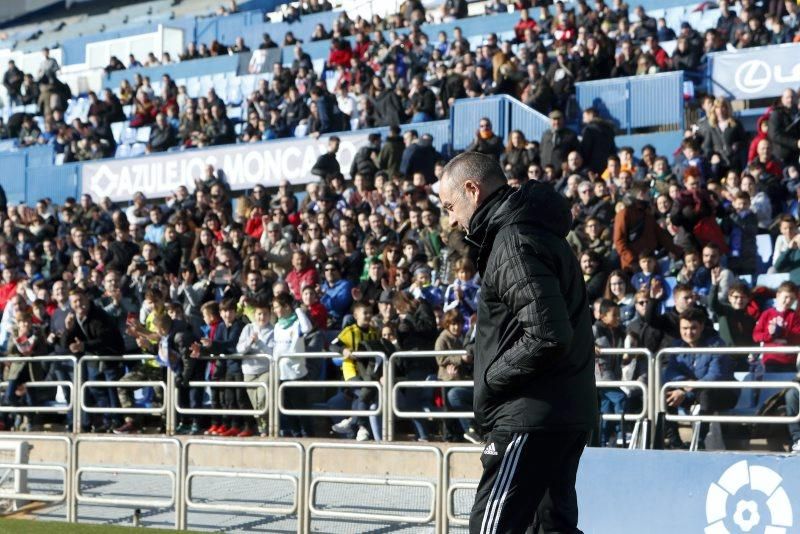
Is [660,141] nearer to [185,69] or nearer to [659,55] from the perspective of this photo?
[659,55]

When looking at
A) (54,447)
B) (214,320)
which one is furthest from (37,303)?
(214,320)

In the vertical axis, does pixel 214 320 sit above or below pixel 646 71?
below

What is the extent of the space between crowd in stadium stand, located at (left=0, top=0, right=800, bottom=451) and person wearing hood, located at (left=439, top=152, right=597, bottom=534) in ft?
17.3

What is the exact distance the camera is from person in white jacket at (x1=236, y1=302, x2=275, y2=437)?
13.5 metres

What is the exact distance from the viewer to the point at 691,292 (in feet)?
38.0

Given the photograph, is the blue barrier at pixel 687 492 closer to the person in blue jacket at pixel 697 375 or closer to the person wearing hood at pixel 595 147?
the person in blue jacket at pixel 697 375

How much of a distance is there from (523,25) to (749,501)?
49.0 ft

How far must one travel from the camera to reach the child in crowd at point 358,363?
1284cm

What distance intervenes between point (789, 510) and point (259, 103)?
654 inches

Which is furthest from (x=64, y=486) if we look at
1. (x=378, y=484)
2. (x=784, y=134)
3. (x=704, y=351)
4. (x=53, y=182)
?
(x=53, y=182)

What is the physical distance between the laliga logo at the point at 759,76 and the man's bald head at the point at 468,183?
13.4 meters

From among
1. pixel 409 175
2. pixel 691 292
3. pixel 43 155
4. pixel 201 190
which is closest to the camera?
pixel 691 292

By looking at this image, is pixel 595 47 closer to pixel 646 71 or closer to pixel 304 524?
pixel 646 71

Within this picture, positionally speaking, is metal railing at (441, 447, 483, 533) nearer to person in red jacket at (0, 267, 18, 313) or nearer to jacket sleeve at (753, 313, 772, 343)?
jacket sleeve at (753, 313, 772, 343)
